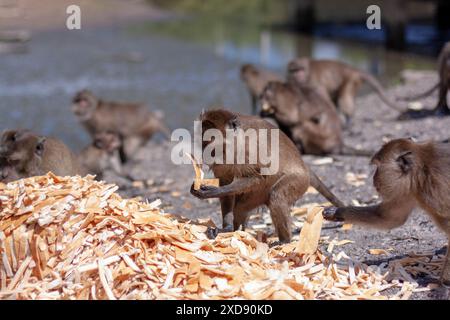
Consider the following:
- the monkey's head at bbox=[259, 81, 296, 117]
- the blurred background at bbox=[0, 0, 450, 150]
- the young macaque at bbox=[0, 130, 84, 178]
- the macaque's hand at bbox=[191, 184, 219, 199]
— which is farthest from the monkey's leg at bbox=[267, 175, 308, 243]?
the blurred background at bbox=[0, 0, 450, 150]

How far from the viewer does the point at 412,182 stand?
18.3ft

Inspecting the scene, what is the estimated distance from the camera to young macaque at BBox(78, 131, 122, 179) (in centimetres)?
1159

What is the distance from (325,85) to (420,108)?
1606mm

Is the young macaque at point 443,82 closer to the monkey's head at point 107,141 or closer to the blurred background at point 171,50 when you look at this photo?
the blurred background at point 171,50

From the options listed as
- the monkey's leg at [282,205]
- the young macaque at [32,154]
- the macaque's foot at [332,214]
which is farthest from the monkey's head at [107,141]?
the macaque's foot at [332,214]

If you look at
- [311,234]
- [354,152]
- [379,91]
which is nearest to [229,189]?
[311,234]

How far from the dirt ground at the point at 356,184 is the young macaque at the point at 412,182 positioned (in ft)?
1.55

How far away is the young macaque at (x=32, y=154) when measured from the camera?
7633mm

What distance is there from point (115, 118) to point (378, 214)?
7787mm

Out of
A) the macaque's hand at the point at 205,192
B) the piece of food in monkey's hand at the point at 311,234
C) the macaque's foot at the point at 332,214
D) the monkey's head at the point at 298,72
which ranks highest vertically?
the monkey's head at the point at 298,72

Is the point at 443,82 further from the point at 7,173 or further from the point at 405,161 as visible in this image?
the point at 7,173

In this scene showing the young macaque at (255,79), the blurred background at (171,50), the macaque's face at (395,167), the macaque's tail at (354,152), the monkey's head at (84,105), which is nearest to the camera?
the macaque's face at (395,167)

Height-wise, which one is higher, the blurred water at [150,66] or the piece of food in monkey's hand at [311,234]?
the blurred water at [150,66]
